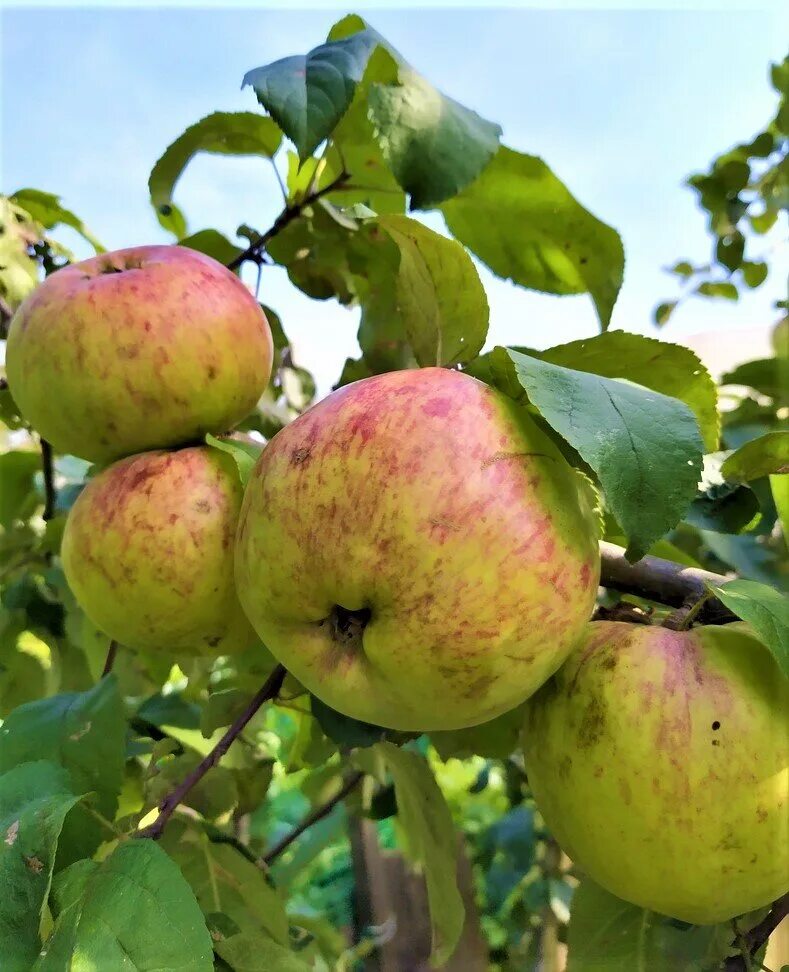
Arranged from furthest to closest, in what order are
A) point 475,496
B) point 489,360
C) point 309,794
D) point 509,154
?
point 309,794 < point 509,154 < point 489,360 < point 475,496

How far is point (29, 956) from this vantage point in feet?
1.65

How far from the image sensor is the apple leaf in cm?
71

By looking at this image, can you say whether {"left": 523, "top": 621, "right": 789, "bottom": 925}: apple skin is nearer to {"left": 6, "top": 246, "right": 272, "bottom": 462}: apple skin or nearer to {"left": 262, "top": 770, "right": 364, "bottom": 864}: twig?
{"left": 6, "top": 246, "right": 272, "bottom": 462}: apple skin

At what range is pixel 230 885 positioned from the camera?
0.82m

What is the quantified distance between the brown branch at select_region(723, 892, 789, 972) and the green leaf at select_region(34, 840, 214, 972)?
1.55 feet

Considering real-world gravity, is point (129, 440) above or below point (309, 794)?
above

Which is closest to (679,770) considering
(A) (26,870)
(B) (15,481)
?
(A) (26,870)

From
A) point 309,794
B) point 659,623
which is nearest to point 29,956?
point 659,623

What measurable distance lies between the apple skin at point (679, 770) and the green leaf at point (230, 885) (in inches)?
15.6

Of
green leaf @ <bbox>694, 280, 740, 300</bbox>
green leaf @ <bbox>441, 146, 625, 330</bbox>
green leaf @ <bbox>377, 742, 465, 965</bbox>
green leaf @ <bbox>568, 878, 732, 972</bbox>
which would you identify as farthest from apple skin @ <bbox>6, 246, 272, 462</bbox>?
green leaf @ <bbox>694, 280, 740, 300</bbox>

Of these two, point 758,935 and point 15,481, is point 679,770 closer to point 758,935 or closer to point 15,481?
point 758,935

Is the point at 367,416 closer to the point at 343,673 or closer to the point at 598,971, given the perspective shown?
the point at 343,673

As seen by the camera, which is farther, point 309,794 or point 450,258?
point 309,794

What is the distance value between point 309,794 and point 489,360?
1022 mm
